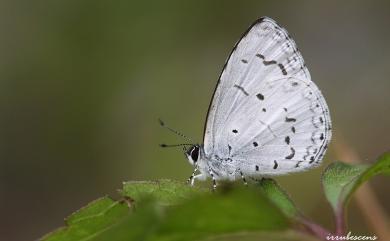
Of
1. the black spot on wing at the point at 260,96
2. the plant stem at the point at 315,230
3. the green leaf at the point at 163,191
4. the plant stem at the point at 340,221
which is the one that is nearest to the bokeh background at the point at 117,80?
the black spot on wing at the point at 260,96

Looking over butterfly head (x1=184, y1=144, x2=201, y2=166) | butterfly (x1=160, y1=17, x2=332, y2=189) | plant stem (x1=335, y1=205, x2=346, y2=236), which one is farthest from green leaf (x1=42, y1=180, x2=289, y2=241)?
butterfly head (x1=184, y1=144, x2=201, y2=166)

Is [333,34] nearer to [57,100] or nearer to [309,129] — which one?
[57,100]

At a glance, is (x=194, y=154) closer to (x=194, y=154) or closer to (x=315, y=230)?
(x=194, y=154)

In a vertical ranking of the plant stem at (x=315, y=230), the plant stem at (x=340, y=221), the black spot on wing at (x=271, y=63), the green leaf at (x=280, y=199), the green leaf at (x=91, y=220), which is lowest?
the plant stem at (x=340, y=221)

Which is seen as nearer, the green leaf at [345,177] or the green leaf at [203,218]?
the green leaf at [203,218]

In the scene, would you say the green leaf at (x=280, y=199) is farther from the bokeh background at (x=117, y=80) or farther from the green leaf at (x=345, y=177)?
the bokeh background at (x=117, y=80)

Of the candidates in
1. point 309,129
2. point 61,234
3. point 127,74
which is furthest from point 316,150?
point 127,74
